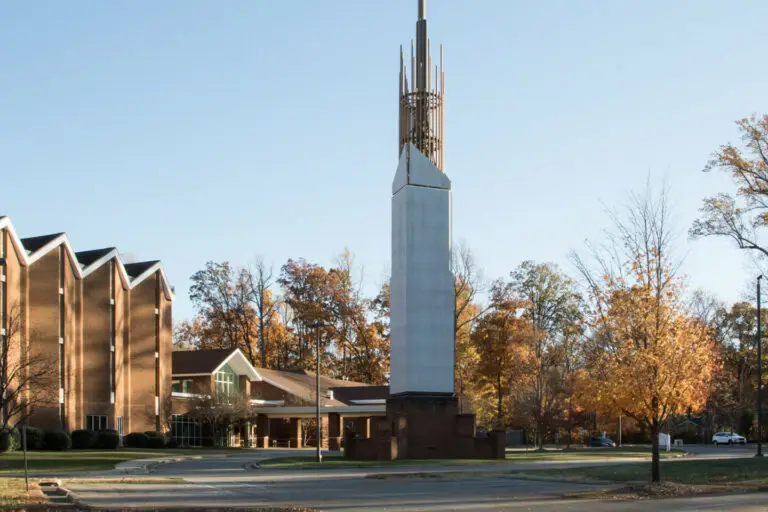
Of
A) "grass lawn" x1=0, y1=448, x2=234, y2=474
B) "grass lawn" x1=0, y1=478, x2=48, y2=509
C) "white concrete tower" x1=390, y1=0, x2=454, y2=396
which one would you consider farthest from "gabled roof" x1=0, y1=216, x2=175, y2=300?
"grass lawn" x1=0, y1=478, x2=48, y2=509

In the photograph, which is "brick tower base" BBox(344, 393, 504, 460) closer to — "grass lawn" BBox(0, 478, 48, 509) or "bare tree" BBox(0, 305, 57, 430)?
"bare tree" BBox(0, 305, 57, 430)

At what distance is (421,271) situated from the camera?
4312cm

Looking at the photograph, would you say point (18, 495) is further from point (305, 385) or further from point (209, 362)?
point (305, 385)

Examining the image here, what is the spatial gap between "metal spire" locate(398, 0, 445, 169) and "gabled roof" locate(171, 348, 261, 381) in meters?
30.1

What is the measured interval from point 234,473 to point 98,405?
28032 mm

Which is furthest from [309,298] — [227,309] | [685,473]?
[685,473]

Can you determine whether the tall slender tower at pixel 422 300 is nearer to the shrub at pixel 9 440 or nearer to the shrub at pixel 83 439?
the shrub at pixel 9 440

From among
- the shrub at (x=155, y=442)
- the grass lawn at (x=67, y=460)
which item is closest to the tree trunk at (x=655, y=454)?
the grass lawn at (x=67, y=460)

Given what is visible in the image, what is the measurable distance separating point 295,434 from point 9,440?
3021cm

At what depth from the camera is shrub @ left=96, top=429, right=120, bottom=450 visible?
56688 millimetres

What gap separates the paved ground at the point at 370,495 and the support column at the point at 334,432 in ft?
89.6

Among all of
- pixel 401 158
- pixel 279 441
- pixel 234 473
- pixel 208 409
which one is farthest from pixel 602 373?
pixel 279 441

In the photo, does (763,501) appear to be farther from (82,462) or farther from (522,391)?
(522,391)

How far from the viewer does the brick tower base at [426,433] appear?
41.7 meters
